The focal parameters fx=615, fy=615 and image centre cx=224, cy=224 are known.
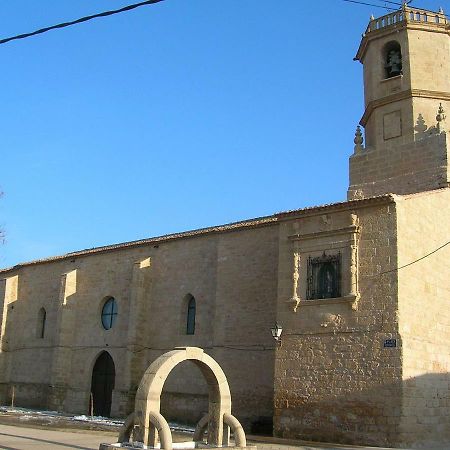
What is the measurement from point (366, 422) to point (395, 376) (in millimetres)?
1319

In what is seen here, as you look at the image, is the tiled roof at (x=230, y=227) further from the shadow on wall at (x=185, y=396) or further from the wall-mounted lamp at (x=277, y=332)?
the shadow on wall at (x=185, y=396)

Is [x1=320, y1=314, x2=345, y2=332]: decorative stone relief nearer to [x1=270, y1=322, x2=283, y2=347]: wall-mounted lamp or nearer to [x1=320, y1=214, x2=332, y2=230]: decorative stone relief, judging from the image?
[x1=270, y1=322, x2=283, y2=347]: wall-mounted lamp

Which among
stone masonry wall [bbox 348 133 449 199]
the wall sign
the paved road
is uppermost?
stone masonry wall [bbox 348 133 449 199]

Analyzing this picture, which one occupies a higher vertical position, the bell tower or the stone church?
the bell tower

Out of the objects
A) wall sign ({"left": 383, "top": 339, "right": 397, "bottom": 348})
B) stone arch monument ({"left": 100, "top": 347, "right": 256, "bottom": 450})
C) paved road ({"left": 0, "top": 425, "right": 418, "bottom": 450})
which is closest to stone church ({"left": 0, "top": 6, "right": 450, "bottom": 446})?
wall sign ({"left": 383, "top": 339, "right": 397, "bottom": 348})

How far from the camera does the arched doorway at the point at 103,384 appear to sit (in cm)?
2375

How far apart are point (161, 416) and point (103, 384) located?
1498cm

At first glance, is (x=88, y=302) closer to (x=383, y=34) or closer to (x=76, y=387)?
(x=76, y=387)

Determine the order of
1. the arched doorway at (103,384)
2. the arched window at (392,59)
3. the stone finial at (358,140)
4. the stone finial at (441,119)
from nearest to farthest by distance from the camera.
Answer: the stone finial at (441,119)
the arched window at (392,59)
the stone finial at (358,140)
the arched doorway at (103,384)

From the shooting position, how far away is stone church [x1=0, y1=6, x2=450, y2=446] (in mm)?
15102

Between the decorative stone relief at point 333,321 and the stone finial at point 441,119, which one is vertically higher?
the stone finial at point 441,119

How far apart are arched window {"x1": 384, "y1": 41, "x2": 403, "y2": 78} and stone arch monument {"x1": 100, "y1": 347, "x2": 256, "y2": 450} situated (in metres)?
13.5

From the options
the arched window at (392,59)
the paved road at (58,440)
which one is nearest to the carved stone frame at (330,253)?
the paved road at (58,440)

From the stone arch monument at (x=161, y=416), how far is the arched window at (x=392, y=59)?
44.2 feet
